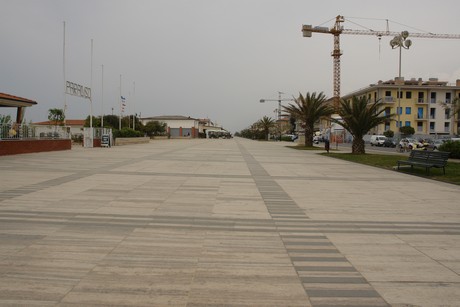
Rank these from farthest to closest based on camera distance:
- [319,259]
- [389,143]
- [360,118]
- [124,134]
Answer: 1. [389,143]
2. [124,134]
3. [360,118]
4. [319,259]

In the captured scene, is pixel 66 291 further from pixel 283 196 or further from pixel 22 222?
pixel 283 196

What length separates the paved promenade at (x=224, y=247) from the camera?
12.8 ft

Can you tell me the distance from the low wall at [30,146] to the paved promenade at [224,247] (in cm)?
1353

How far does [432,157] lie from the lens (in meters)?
15.5

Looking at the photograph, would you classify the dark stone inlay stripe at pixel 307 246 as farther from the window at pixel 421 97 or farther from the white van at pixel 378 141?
Result: the window at pixel 421 97

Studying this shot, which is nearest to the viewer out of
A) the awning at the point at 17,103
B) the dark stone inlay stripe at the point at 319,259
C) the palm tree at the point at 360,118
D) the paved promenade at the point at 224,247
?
the paved promenade at the point at 224,247

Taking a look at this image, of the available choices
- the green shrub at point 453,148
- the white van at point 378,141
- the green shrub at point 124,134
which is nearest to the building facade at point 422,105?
the white van at point 378,141

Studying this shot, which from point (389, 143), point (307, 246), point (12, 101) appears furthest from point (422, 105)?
point (307, 246)

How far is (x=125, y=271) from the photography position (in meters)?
4.44

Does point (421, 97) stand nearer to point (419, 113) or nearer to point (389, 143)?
point (419, 113)

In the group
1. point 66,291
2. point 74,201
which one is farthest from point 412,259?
point 74,201

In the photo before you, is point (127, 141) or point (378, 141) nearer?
point (127, 141)

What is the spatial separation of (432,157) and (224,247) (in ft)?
42.1

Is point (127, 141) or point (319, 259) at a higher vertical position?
point (127, 141)
